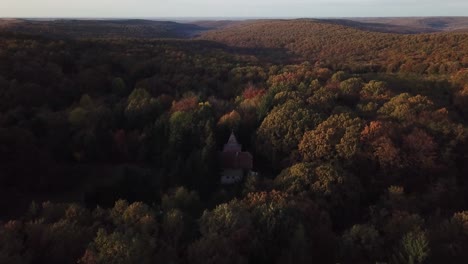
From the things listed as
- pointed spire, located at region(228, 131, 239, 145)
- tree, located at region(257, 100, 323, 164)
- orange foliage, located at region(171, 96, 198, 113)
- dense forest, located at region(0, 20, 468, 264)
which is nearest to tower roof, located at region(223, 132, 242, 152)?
pointed spire, located at region(228, 131, 239, 145)

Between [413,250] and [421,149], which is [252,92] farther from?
[413,250]

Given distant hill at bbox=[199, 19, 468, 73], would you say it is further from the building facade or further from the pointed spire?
the building facade

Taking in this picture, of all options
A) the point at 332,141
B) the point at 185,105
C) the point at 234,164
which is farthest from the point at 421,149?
the point at 185,105

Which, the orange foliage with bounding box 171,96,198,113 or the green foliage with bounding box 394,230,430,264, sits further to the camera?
the orange foliage with bounding box 171,96,198,113

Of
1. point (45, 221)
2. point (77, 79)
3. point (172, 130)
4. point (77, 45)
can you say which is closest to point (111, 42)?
point (77, 45)

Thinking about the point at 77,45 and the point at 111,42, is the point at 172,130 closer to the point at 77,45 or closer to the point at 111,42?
the point at 77,45

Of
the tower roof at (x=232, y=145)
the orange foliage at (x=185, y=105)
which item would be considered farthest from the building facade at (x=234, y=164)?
the orange foliage at (x=185, y=105)

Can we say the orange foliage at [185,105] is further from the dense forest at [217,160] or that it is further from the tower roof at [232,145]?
the tower roof at [232,145]

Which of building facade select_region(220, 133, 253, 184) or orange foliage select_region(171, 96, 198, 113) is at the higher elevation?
orange foliage select_region(171, 96, 198, 113)

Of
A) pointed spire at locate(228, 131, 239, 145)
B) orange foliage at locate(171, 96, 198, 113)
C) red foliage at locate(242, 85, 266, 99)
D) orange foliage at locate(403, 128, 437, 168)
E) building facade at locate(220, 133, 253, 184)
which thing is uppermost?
orange foliage at locate(171, 96, 198, 113)
